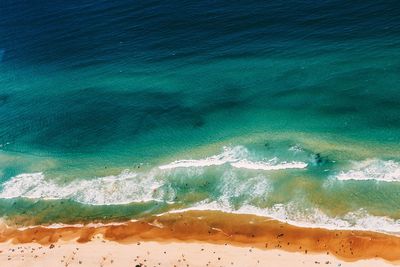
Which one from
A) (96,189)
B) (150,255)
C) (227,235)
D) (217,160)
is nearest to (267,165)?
(217,160)

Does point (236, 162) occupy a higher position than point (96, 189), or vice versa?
point (236, 162)

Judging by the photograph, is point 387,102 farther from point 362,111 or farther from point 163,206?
point 163,206

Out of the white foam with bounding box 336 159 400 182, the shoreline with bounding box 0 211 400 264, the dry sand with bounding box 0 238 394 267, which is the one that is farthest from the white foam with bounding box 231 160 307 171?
the dry sand with bounding box 0 238 394 267

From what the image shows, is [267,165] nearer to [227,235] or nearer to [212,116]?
[227,235]

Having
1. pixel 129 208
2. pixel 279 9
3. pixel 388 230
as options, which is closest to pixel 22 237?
pixel 129 208

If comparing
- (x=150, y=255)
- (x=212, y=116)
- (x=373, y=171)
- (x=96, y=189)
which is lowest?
(x=150, y=255)

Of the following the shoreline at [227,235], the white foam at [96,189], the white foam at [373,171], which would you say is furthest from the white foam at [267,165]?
the white foam at [96,189]
